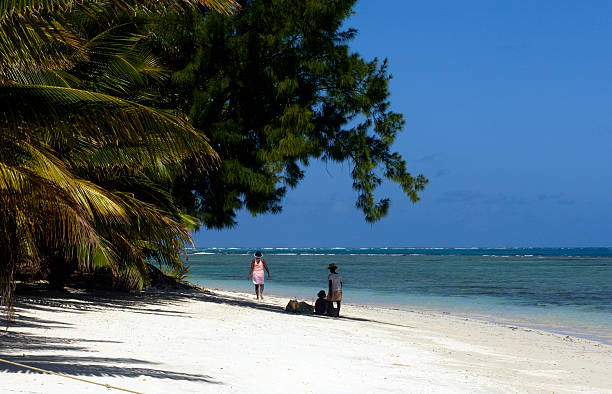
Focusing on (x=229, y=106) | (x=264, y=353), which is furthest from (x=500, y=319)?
(x=264, y=353)

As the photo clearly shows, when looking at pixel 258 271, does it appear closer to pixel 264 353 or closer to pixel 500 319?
pixel 500 319

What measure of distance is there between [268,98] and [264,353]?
9.30 m

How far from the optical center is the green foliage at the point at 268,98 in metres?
15.9

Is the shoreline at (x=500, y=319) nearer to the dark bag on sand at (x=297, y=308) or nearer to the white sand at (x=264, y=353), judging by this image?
the white sand at (x=264, y=353)

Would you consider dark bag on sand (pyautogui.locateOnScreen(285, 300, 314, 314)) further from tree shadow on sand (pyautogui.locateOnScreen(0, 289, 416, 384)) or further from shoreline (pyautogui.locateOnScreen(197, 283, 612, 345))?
shoreline (pyautogui.locateOnScreen(197, 283, 612, 345))

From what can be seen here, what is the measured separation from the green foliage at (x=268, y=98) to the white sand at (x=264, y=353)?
3222 mm

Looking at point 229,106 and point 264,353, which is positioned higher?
point 229,106

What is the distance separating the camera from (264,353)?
910cm

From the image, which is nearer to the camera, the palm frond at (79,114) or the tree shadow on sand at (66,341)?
the palm frond at (79,114)

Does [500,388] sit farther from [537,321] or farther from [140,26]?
[537,321]

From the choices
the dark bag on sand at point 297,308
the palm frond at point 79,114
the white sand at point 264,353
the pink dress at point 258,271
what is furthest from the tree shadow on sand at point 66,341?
the pink dress at point 258,271

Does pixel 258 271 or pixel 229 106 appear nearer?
pixel 229 106

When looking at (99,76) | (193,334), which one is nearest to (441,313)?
(193,334)

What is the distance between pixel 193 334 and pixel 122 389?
486 cm
